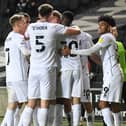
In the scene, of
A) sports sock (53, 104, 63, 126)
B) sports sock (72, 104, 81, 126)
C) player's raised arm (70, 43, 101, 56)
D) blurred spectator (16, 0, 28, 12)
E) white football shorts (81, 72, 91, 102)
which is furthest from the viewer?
blurred spectator (16, 0, 28, 12)

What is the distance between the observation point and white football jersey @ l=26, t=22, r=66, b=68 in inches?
400

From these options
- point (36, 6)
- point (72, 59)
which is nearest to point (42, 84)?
point (72, 59)

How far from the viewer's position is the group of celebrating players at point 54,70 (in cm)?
1020

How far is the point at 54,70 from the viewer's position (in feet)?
33.7

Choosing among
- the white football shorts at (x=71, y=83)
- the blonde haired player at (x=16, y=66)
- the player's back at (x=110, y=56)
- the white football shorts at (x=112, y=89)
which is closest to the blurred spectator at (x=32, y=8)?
the white football shorts at (x=71, y=83)

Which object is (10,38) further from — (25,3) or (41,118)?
(25,3)

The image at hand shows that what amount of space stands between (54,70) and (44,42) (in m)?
0.49

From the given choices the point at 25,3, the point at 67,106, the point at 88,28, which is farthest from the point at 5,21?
the point at 67,106

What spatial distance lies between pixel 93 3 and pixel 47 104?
1817 centimetres

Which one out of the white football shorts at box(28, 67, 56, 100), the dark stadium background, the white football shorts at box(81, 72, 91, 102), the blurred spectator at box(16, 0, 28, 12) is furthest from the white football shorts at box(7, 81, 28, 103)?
the blurred spectator at box(16, 0, 28, 12)

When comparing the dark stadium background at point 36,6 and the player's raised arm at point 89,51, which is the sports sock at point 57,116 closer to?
the player's raised arm at point 89,51

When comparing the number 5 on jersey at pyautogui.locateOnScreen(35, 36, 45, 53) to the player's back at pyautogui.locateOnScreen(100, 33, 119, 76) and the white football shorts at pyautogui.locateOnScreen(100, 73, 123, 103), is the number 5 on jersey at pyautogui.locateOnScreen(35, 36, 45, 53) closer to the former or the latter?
the player's back at pyautogui.locateOnScreen(100, 33, 119, 76)

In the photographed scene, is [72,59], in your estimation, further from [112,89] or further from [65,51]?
[112,89]

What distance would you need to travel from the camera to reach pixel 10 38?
10.9 m
